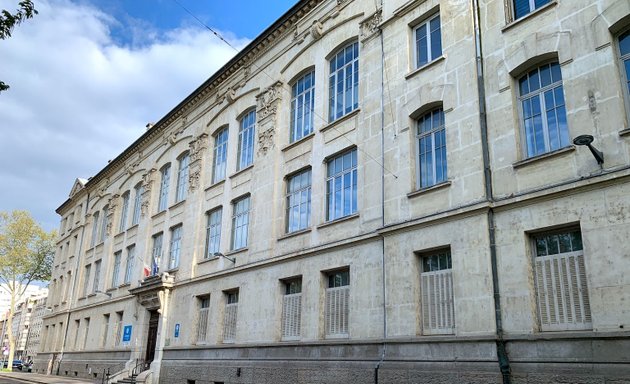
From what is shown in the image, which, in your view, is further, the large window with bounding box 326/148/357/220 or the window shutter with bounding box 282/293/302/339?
the window shutter with bounding box 282/293/302/339

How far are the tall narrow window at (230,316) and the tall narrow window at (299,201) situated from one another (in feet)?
13.4

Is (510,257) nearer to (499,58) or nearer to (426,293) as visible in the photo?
(426,293)

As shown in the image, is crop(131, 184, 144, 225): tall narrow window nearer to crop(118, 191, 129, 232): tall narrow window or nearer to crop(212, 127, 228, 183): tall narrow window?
crop(118, 191, 129, 232): tall narrow window

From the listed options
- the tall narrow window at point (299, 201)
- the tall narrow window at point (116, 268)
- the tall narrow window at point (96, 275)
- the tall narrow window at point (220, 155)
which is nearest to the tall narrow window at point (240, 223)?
the tall narrow window at point (220, 155)

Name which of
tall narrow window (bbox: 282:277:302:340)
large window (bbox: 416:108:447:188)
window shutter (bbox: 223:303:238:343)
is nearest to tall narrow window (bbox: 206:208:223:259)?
window shutter (bbox: 223:303:238:343)

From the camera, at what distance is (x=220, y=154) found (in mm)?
25312

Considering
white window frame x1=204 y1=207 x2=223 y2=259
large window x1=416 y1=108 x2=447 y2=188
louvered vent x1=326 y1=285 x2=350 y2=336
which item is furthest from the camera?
white window frame x1=204 y1=207 x2=223 y2=259

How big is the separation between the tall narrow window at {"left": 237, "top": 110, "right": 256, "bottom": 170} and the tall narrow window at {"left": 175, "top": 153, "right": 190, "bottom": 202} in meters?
4.92

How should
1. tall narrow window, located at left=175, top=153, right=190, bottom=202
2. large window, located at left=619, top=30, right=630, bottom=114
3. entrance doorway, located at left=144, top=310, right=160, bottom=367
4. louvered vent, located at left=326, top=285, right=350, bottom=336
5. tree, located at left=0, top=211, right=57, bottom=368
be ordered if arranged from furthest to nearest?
tree, located at left=0, top=211, right=57, bottom=368 → tall narrow window, located at left=175, top=153, right=190, bottom=202 → entrance doorway, located at left=144, top=310, right=160, bottom=367 → louvered vent, located at left=326, top=285, right=350, bottom=336 → large window, located at left=619, top=30, right=630, bottom=114

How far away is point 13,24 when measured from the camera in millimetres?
10180

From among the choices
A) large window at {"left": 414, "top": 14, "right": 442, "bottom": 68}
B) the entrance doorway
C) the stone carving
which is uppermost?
the stone carving

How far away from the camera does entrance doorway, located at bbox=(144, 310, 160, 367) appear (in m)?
26.1

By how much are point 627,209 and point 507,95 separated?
156 inches

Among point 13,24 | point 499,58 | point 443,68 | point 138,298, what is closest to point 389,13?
point 443,68
